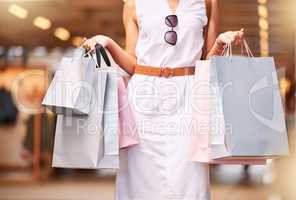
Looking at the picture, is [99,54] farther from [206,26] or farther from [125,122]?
[206,26]

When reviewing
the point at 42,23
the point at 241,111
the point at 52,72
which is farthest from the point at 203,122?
the point at 52,72

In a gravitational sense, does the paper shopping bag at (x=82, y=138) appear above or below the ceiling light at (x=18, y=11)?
below

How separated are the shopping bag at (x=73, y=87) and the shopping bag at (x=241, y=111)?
0.34 m

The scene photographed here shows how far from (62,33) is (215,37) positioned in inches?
316

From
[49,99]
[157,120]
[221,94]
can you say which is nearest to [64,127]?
[49,99]

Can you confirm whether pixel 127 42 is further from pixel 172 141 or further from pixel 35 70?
pixel 35 70

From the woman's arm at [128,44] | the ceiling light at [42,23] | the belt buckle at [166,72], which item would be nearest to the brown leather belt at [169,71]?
the belt buckle at [166,72]

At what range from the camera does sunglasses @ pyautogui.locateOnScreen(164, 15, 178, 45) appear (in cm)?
181

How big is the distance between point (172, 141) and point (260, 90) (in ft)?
1.03

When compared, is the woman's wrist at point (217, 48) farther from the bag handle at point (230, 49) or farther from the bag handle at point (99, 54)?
the bag handle at point (99, 54)

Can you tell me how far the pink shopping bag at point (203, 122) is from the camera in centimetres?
172

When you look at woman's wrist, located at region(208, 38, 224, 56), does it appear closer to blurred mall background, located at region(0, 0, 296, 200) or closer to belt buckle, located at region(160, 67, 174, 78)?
belt buckle, located at region(160, 67, 174, 78)

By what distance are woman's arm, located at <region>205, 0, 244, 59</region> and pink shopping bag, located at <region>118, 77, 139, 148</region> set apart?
0.96 feet

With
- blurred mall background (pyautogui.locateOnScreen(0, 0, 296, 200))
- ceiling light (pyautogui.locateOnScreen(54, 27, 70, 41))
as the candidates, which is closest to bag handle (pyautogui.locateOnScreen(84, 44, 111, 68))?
blurred mall background (pyautogui.locateOnScreen(0, 0, 296, 200))
